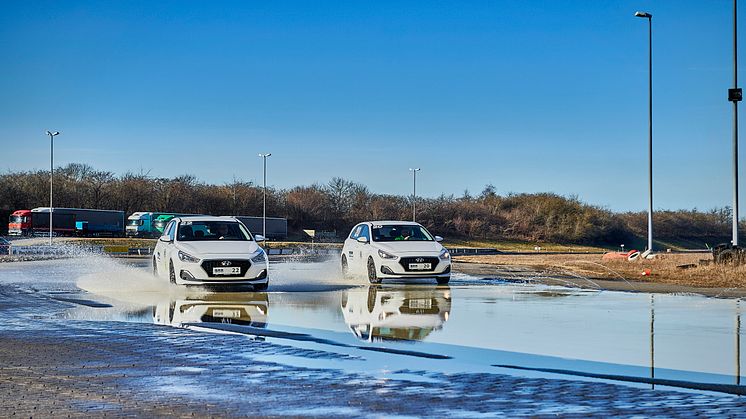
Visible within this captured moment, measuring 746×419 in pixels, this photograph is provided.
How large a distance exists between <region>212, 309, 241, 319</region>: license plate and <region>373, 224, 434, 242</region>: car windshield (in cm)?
858

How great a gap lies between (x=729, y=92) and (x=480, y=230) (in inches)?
2726

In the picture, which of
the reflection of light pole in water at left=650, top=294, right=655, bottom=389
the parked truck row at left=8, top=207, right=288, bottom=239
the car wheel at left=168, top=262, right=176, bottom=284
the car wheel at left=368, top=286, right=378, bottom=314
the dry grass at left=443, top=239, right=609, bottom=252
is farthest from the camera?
the dry grass at left=443, top=239, right=609, bottom=252

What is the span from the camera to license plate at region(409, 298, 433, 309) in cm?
1684

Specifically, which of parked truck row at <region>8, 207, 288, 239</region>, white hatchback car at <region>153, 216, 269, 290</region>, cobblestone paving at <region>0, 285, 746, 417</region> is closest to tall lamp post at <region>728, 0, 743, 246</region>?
white hatchback car at <region>153, 216, 269, 290</region>

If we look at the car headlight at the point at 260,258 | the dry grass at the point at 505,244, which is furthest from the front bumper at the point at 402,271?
the dry grass at the point at 505,244

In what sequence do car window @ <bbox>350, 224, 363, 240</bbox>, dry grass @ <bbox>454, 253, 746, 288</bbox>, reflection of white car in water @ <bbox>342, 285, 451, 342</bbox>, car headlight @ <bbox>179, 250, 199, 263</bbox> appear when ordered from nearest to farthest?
reflection of white car in water @ <bbox>342, 285, 451, 342</bbox>
car headlight @ <bbox>179, 250, 199, 263</bbox>
dry grass @ <bbox>454, 253, 746, 288</bbox>
car window @ <bbox>350, 224, 363, 240</bbox>

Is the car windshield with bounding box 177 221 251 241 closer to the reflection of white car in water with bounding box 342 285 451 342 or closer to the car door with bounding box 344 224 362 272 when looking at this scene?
the reflection of white car in water with bounding box 342 285 451 342

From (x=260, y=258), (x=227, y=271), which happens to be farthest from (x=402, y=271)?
(x=227, y=271)

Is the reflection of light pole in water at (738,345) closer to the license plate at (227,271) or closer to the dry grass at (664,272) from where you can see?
the dry grass at (664,272)

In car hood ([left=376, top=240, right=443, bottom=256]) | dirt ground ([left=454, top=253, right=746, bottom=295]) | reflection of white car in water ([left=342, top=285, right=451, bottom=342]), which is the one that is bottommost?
reflection of white car in water ([left=342, top=285, right=451, bottom=342])

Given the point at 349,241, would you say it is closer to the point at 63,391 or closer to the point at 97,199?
the point at 63,391

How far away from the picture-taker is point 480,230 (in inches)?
3861

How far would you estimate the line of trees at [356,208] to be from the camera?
95938mm

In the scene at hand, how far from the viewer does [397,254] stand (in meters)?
22.5
